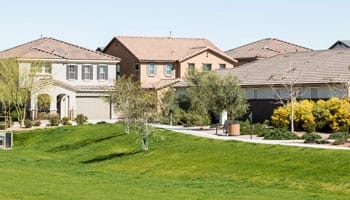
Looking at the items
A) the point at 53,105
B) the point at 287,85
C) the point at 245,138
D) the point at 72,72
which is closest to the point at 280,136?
the point at 245,138

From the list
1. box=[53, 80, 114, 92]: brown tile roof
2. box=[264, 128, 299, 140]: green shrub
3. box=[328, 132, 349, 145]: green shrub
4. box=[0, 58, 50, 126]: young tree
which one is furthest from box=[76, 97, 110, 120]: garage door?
box=[328, 132, 349, 145]: green shrub

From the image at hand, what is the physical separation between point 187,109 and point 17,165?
25.9 metres

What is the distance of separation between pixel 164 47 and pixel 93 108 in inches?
472

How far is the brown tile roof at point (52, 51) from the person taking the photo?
3007 inches

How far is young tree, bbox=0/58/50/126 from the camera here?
69062mm

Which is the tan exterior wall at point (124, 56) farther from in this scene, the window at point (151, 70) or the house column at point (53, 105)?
the house column at point (53, 105)

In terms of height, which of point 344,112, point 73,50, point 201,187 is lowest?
point 201,187

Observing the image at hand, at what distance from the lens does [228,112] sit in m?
55.0

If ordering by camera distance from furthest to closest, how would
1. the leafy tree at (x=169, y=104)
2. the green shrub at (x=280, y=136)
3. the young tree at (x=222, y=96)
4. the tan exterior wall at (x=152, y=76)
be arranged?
Result: the tan exterior wall at (x=152, y=76)
the leafy tree at (x=169, y=104)
the young tree at (x=222, y=96)
the green shrub at (x=280, y=136)

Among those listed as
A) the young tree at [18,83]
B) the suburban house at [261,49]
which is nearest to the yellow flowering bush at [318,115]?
the young tree at [18,83]

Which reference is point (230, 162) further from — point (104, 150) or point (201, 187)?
point (104, 150)

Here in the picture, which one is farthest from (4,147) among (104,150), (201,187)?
(201,187)

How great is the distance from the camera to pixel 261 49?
9075cm

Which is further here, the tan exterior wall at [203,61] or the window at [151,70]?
the tan exterior wall at [203,61]
